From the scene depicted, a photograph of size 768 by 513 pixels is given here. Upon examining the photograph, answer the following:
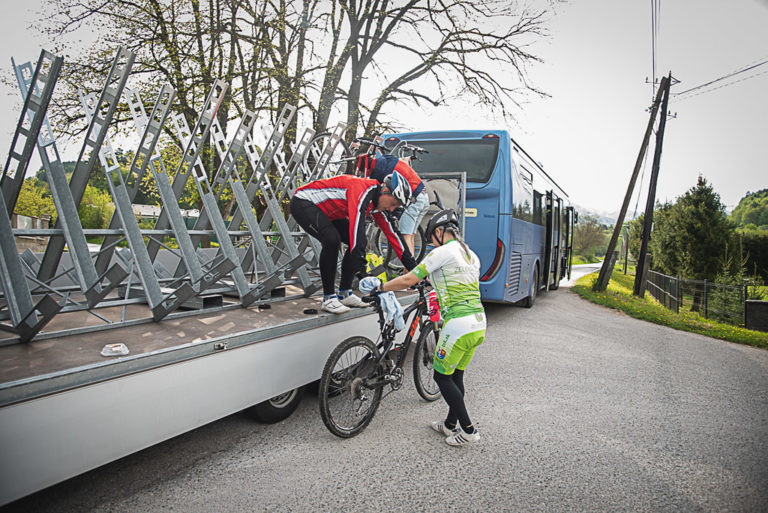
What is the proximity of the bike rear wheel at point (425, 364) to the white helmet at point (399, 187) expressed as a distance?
1156mm

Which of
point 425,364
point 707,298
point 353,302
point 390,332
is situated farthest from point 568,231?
point 390,332

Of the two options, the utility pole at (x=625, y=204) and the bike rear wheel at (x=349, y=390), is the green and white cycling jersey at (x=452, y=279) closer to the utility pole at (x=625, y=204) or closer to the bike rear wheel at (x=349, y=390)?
the bike rear wheel at (x=349, y=390)

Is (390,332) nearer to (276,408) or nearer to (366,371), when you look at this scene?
(366,371)

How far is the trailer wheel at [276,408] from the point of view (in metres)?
3.53

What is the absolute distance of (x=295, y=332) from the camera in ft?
10.9

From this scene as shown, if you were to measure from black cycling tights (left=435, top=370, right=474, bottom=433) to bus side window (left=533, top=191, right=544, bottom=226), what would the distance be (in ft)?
24.7

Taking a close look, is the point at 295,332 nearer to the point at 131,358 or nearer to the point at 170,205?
the point at 131,358

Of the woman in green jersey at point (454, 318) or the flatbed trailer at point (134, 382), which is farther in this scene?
the woman in green jersey at point (454, 318)

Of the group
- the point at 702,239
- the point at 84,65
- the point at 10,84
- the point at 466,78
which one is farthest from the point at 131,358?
the point at 702,239

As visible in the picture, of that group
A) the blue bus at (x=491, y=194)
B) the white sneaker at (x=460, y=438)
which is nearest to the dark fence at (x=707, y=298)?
the blue bus at (x=491, y=194)

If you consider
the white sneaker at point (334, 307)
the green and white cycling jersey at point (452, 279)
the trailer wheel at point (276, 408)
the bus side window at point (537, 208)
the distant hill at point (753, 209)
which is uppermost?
the distant hill at point (753, 209)

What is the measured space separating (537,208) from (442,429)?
8078 mm

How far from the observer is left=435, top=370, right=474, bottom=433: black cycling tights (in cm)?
335

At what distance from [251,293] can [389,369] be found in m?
1.36
